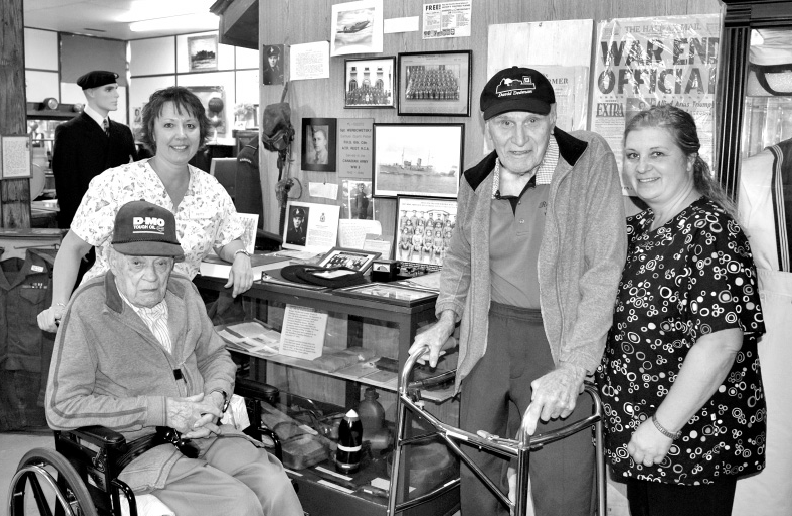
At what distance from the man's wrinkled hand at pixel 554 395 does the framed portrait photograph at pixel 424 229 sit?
4.38 feet

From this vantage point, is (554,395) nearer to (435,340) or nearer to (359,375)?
(435,340)

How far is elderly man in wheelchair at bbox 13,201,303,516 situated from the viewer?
202 centimetres

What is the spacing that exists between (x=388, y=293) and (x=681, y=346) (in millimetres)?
1110

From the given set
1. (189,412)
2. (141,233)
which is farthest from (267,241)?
(189,412)

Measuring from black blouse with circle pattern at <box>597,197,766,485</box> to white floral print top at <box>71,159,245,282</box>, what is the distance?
1.60 metres

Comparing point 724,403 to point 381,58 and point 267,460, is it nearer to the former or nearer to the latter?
point 267,460

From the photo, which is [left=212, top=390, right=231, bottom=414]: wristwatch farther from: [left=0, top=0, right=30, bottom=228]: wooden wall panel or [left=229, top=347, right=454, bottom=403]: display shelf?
[left=0, top=0, right=30, bottom=228]: wooden wall panel

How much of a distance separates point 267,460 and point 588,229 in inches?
46.3

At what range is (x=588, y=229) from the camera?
6.13 feet

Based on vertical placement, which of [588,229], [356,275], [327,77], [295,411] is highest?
[327,77]

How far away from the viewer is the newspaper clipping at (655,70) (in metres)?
2.46

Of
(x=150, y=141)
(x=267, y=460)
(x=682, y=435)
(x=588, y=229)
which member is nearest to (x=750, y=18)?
(x=588, y=229)

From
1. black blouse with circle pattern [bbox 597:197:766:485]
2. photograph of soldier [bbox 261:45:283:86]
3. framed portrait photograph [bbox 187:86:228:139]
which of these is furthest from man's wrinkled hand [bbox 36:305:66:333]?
framed portrait photograph [bbox 187:86:228:139]

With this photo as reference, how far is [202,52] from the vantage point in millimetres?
10648
